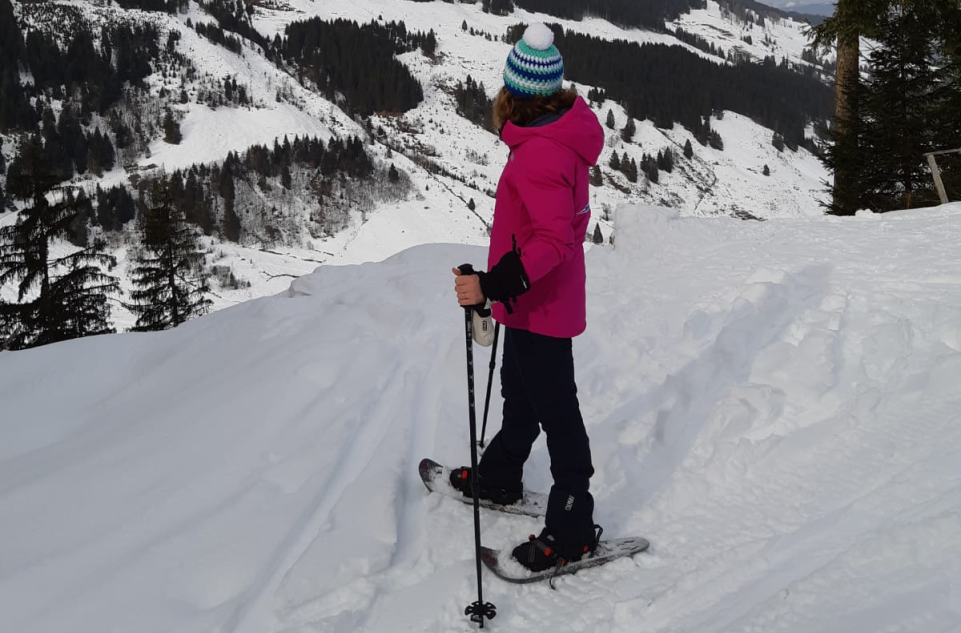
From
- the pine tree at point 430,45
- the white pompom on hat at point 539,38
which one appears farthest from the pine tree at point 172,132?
the white pompom on hat at point 539,38

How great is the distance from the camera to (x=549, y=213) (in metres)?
2.50

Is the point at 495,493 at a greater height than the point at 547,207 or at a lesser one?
lesser

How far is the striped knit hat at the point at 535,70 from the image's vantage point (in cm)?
261

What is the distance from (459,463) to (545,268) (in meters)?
1.92

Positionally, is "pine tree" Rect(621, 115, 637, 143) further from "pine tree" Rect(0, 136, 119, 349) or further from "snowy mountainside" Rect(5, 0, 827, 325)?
"pine tree" Rect(0, 136, 119, 349)

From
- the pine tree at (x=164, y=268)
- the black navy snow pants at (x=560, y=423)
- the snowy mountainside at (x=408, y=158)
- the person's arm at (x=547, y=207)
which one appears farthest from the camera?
the snowy mountainside at (x=408, y=158)

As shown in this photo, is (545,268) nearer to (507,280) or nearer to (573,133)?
(507,280)

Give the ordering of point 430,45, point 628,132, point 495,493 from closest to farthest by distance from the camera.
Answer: point 495,493, point 628,132, point 430,45

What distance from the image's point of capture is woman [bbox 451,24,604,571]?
2.51 m

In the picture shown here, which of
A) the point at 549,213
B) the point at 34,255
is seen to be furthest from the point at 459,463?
the point at 34,255

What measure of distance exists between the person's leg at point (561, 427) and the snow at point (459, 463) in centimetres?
24

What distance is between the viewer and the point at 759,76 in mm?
172625

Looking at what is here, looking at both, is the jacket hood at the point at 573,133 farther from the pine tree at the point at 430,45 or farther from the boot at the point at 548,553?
the pine tree at the point at 430,45

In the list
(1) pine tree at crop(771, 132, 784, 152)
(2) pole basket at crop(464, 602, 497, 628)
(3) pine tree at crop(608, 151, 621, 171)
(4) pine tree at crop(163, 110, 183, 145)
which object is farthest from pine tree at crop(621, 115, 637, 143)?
(2) pole basket at crop(464, 602, 497, 628)
